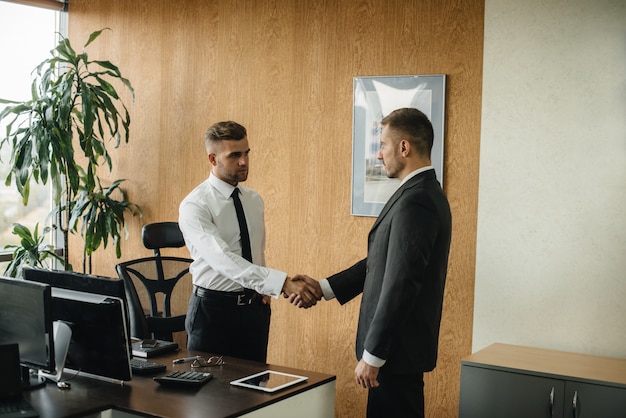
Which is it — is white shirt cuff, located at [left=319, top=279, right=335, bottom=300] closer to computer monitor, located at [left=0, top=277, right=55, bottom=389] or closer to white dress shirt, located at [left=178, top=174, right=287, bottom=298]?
white dress shirt, located at [left=178, top=174, right=287, bottom=298]

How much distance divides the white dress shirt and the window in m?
2.39

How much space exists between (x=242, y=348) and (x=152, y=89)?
2.61 meters

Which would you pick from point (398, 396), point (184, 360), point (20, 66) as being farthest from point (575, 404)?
point (20, 66)

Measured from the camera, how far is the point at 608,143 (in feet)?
12.7

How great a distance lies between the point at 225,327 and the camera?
3592 millimetres

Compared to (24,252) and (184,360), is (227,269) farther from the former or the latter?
(24,252)

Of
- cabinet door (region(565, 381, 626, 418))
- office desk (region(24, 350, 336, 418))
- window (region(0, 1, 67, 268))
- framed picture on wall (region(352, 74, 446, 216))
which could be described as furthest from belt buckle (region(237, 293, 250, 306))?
window (region(0, 1, 67, 268))

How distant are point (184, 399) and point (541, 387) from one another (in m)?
1.72

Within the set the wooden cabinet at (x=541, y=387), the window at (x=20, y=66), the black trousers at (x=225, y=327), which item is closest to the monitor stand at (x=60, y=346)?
the black trousers at (x=225, y=327)

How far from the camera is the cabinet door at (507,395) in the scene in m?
3.44

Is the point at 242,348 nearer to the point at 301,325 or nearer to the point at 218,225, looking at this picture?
the point at 218,225

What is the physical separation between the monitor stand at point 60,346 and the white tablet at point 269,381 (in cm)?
65

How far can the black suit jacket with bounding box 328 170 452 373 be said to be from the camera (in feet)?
9.56

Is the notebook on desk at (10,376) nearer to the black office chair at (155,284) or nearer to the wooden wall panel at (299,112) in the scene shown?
the black office chair at (155,284)
